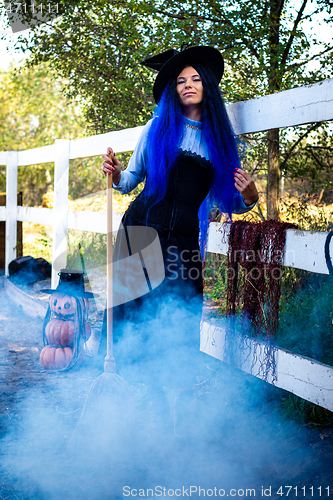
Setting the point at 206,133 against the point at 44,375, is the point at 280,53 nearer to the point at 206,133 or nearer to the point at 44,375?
the point at 206,133

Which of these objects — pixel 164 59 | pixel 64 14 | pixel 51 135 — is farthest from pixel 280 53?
pixel 51 135

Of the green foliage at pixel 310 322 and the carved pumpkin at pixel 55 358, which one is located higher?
the green foliage at pixel 310 322

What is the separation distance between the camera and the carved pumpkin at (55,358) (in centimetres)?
307

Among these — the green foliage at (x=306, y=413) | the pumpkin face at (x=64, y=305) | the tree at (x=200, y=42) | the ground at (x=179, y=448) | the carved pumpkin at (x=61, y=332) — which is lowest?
the ground at (x=179, y=448)

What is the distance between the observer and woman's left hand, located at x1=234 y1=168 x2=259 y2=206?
2.26 meters

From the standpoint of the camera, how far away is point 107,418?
209cm

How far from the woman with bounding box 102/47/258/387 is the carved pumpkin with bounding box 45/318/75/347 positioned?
2.59 feet

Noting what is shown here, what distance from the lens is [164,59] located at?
97.8 inches

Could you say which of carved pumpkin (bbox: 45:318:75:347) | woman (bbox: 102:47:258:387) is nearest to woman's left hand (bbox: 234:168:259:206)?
woman (bbox: 102:47:258:387)

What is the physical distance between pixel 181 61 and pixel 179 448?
A: 1947mm

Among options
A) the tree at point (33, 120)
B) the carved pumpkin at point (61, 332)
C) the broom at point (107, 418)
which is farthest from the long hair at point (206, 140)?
the tree at point (33, 120)

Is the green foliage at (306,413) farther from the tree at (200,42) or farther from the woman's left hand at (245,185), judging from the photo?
the tree at (200,42)

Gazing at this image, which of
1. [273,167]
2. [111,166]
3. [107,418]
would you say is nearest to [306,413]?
[107,418]

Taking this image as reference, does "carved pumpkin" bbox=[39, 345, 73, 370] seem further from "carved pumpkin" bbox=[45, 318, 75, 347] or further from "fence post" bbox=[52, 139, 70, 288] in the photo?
"fence post" bbox=[52, 139, 70, 288]
